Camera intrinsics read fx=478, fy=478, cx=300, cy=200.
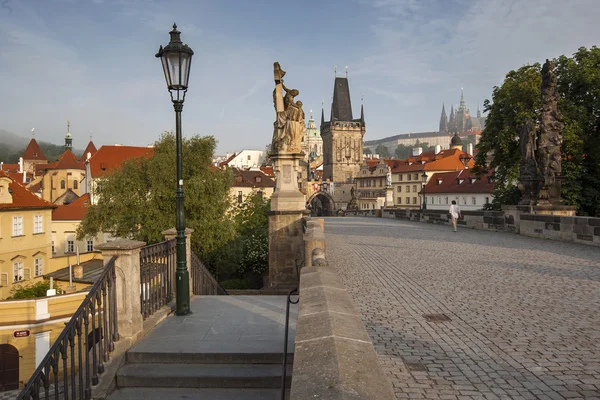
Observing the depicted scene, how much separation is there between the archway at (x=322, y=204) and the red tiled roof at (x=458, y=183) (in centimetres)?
3130

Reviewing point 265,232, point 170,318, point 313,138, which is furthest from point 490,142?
point 313,138

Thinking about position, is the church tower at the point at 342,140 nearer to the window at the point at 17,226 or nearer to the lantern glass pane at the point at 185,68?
the window at the point at 17,226

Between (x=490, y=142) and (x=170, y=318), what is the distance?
27.3 meters

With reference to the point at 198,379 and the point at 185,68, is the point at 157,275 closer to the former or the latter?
the point at 198,379

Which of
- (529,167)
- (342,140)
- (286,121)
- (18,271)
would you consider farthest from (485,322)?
(342,140)

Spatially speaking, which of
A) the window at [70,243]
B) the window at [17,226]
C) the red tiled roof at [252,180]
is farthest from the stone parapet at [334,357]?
the red tiled roof at [252,180]

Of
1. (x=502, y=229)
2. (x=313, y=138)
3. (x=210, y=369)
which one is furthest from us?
(x=313, y=138)

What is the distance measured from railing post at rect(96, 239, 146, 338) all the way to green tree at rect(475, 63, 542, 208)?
2591 centimetres

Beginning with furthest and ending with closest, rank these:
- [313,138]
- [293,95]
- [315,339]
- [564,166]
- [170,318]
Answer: [313,138]
[564,166]
[293,95]
[170,318]
[315,339]

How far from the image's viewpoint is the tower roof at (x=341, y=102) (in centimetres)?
12056

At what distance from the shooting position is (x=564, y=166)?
25891 mm

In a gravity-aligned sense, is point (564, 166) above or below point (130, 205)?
above

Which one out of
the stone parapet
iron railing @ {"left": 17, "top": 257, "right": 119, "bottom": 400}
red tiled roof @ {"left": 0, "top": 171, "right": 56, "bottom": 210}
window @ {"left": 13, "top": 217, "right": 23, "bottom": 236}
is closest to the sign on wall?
iron railing @ {"left": 17, "top": 257, "right": 119, "bottom": 400}

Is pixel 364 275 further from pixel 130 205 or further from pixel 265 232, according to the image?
pixel 130 205
